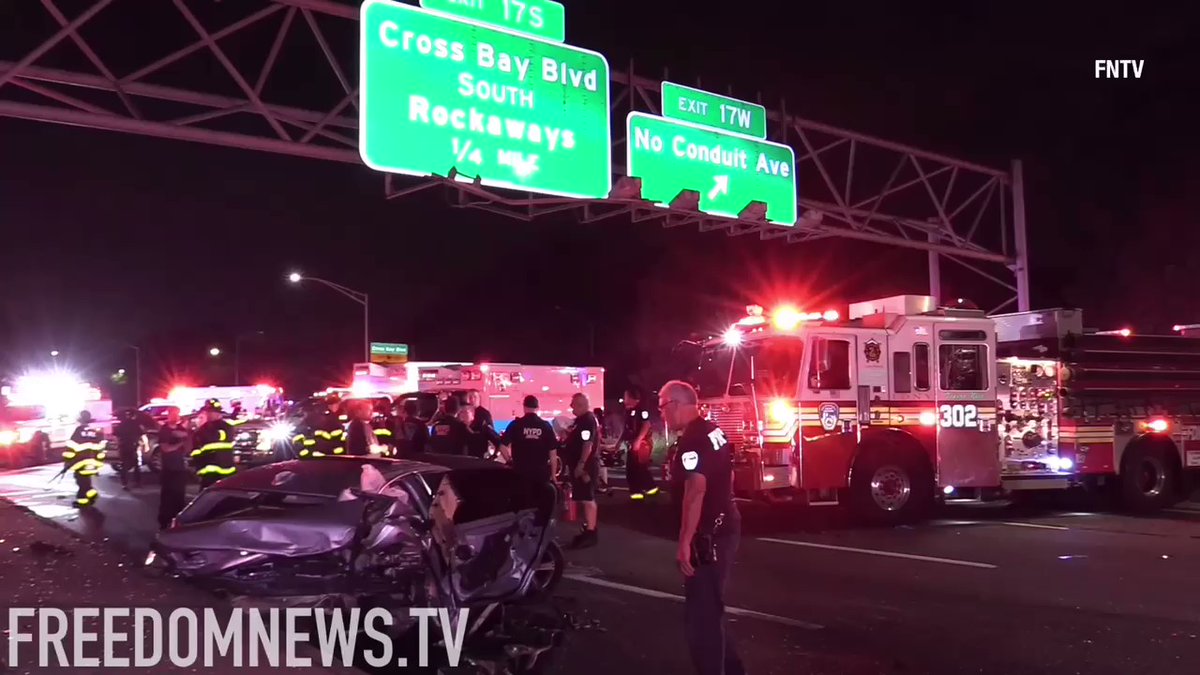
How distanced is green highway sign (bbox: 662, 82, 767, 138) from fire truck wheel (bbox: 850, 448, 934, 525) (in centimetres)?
512

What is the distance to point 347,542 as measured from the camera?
17.7ft

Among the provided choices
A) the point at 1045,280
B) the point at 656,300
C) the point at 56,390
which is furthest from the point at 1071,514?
the point at 656,300

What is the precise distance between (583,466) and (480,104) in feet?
13.6

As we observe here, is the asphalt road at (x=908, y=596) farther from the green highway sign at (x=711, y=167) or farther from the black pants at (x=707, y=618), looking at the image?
the green highway sign at (x=711, y=167)

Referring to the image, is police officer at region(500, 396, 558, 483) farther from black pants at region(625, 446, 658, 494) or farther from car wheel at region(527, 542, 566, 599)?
black pants at region(625, 446, 658, 494)

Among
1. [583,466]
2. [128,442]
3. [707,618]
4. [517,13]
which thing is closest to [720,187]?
[517,13]

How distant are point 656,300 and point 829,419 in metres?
39.7

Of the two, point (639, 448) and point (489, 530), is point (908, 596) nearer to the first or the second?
point (489, 530)

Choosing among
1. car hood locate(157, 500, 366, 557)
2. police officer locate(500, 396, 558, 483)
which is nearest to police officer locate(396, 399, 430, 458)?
police officer locate(500, 396, 558, 483)

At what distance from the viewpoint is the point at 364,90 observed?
10.0 meters

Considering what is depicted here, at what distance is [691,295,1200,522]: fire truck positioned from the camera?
38.2ft

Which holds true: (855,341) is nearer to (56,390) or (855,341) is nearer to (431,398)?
(431,398)

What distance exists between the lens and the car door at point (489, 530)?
6.05m

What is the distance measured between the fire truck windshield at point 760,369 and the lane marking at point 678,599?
3901 millimetres
